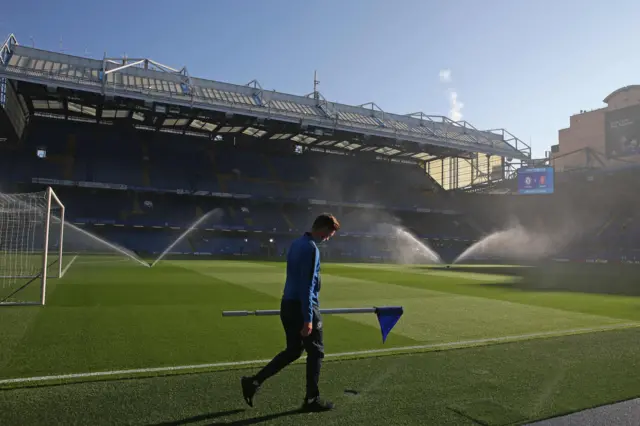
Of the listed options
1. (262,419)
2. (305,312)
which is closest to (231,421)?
(262,419)

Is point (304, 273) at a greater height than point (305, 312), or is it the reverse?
point (304, 273)

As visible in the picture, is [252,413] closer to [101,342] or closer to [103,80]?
[101,342]

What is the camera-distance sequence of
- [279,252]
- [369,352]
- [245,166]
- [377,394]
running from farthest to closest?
1. [245,166]
2. [279,252]
3. [369,352]
4. [377,394]

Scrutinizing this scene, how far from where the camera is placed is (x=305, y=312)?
430 centimetres

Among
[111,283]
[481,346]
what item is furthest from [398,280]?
[481,346]

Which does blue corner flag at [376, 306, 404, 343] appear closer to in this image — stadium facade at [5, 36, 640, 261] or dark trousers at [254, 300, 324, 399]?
dark trousers at [254, 300, 324, 399]

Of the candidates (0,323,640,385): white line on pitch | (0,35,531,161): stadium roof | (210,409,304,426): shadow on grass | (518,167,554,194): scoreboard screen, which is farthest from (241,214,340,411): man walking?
(518,167,554,194): scoreboard screen

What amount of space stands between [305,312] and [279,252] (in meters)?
42.8

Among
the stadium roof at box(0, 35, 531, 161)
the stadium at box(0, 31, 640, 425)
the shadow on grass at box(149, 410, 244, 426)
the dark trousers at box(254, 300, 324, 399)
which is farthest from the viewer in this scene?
the stadium roof at box(0, 35, 531, 161)

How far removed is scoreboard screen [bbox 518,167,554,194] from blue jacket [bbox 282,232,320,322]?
150 ft

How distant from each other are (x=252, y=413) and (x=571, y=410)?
10.00 feet

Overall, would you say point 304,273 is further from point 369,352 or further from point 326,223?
point 369,352

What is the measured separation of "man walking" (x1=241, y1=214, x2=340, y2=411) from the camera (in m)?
4.31

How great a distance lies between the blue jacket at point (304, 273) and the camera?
4301mm
